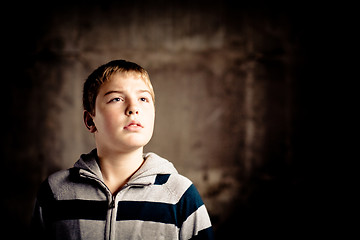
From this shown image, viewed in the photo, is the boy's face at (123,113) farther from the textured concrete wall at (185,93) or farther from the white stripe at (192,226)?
the textured concrete wall at (185,93)

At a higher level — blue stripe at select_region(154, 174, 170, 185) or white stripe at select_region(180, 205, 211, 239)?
blue stripe at select_region(154, 174, 170, 185)

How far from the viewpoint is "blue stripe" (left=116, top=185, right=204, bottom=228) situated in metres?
1.03

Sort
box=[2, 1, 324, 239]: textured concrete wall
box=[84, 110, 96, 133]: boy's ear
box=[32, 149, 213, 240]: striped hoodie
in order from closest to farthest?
box=[32, 149, 213, 240]: striped hoodie, box=[84, 110, 96, 133]: boy's ear, box=[2, 1, 324, 239]: textured concrete wall

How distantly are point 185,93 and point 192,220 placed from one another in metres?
1.19

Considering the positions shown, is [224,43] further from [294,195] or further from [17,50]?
[17,50]

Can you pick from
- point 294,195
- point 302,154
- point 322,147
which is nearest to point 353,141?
point 322,147

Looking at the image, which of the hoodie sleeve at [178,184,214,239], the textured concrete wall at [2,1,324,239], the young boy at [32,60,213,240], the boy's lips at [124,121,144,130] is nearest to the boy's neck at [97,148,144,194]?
the young boy at [32,60,213,240]

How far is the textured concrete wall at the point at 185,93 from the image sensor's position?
213 centimetres

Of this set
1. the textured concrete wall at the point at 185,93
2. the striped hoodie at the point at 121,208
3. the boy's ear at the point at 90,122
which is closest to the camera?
the striped hoodie at the point at 121,208

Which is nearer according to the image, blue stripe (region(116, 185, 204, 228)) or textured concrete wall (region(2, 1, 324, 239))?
blue stripe (region(116, 185, 204, 228))

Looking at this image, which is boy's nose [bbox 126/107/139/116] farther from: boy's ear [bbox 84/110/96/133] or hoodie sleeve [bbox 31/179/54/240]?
hoodie sleeve [bbox 31/179/54/240]

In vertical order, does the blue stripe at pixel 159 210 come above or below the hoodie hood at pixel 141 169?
below

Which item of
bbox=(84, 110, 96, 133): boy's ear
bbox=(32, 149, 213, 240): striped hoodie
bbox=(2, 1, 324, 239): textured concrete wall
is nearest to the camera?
bbox=(32, 149, 213, 240): striped hoodie

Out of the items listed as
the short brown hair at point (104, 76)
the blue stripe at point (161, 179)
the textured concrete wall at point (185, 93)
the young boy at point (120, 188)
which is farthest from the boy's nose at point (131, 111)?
the textured concrete wall at point (185, 93)
